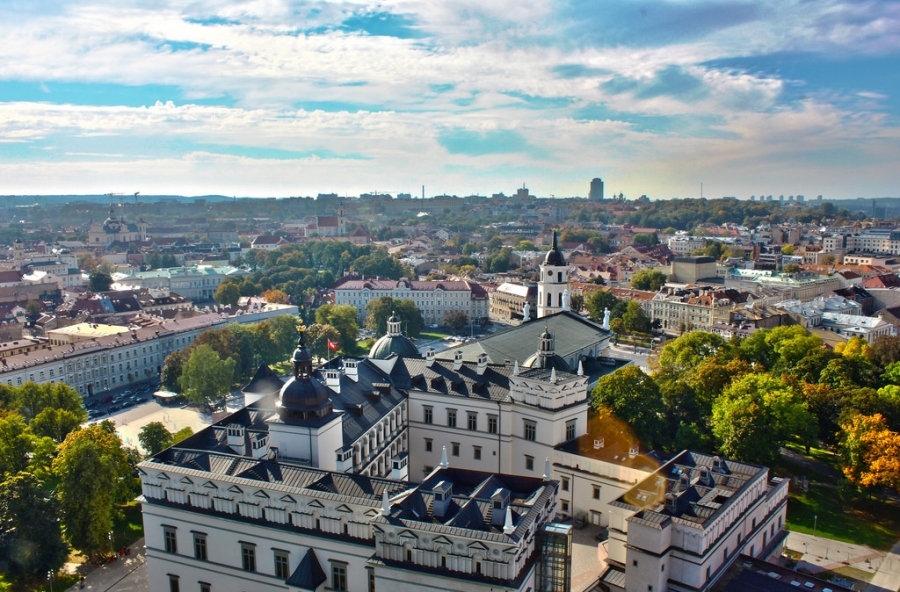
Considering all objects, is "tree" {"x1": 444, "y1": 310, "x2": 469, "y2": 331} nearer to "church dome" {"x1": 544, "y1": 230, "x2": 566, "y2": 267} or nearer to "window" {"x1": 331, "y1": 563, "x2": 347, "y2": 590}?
"church dome" {"x1": 544, "y1": 230, "x2": 566, "y2": 267}

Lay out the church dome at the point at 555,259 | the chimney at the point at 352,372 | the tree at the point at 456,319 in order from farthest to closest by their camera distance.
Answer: the tree at the point at 456,319, the church dome at the point at 555,259, the chimney at the point at 352,372

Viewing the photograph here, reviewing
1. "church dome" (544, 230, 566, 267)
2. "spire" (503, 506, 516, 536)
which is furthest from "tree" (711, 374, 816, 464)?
"spire" (503, 506, 516, 536)

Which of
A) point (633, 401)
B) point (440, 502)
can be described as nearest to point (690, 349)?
point (633, 401)

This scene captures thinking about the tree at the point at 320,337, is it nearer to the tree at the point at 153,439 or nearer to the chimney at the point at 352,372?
the tree at the point at 153,439

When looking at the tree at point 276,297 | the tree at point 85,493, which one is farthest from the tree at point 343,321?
the tree at point 85,493

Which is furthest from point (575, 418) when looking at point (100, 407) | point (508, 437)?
point (100, 407)
